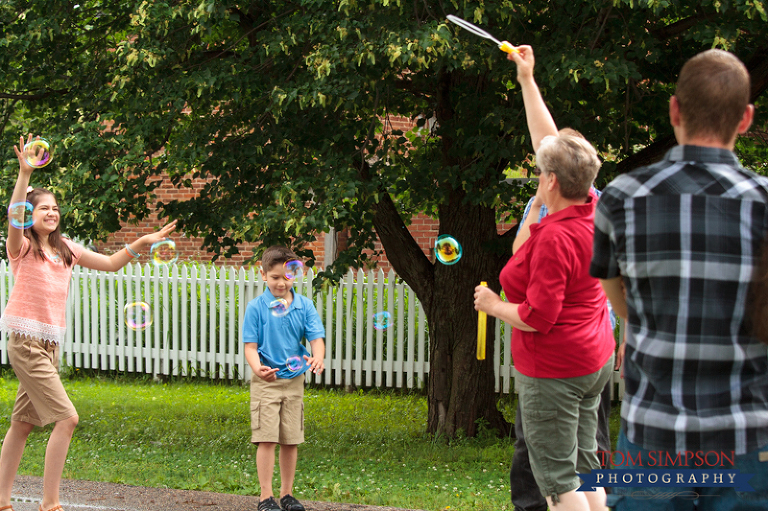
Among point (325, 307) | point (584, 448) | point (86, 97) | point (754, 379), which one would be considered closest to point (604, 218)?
point (754, 379)

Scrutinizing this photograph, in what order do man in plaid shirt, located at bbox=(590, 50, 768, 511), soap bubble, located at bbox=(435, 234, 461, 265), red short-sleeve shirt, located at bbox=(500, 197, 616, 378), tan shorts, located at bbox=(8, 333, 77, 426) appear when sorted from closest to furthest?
1. man in plaid shirt, located at bbox=(590, 50, 768, 511)
2. red short-sleeve shirt, located at bbox=(500, 197, 616, 378)
3. tan shorts, located at bbox=(8, 333, 77, 426)
4. soap bubble, located at bbox=(435, 234, 461, 265)

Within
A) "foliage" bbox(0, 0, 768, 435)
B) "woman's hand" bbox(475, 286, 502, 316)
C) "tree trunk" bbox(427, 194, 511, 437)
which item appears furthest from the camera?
"tree trunk" bbox(427, 194, 511, 437)

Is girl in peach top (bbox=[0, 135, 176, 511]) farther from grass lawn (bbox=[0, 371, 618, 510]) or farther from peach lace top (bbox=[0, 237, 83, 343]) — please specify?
grass lawn (bbox=[0, 371, 618, 510])

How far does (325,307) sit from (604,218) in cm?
828

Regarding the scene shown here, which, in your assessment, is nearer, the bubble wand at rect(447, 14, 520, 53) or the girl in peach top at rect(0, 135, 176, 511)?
the bubble wand at rect(447, 14, 520, 53)

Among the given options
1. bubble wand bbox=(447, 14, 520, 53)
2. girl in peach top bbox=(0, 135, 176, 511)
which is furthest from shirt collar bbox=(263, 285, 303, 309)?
bubble wand bbox=(447, 14, 520, 53)

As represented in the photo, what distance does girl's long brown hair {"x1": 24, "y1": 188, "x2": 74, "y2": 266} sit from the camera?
164 inches

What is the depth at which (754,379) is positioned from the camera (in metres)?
1.87

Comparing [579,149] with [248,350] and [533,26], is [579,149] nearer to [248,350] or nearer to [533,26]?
[248,350]

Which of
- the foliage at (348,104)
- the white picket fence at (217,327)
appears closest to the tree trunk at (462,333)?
the foliage at (348,104)

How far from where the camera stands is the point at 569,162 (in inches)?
110

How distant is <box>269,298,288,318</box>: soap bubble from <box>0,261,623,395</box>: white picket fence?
4.86 meters

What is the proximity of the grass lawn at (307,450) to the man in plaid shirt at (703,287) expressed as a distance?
2.96 m

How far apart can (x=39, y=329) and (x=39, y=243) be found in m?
0.49
